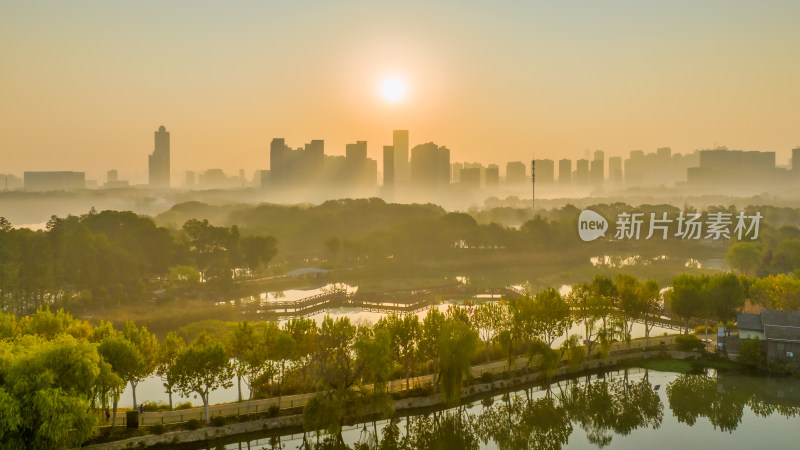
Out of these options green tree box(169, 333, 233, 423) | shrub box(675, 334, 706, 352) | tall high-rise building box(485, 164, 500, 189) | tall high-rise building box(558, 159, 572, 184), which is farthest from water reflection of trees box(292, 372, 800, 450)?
tall high-rise building box(558, 159, 572, 184)

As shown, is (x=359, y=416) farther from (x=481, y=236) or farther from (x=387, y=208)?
(x=387, y=208)

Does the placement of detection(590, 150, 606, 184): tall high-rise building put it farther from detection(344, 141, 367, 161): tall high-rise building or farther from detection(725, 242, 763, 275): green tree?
detection(725, 242, 763, 275): green tree

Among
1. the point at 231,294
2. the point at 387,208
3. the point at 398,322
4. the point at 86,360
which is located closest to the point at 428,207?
the point at 387,208

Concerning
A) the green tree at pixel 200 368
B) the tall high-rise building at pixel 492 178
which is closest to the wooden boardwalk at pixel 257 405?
the green tree at pixel 200 368

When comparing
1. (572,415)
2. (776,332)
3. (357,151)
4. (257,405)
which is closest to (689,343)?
(776,332)

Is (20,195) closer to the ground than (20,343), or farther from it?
farther from it

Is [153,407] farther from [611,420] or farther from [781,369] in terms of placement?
[781,369]

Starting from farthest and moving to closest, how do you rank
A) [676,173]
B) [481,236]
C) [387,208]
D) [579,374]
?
[676,173], [387,208], [481,236], [579,374]
